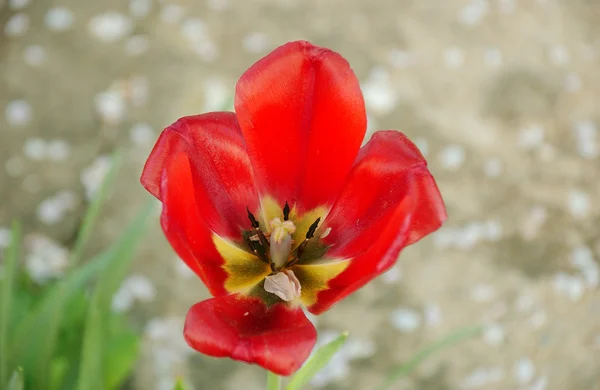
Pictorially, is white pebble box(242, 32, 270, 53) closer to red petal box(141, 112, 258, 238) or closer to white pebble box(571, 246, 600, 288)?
white pebble box(571, 246, 600, 288)

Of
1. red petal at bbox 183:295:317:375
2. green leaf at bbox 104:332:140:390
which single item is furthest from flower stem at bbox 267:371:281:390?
green leaf at bbox 104:332:140:390

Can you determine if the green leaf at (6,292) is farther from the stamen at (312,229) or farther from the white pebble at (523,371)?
the white pebble at (523,371)

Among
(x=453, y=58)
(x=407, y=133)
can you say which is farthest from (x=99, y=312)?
(x=453, y=58)

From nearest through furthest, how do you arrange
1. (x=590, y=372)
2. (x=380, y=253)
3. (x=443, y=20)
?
(x=380, y=253) < (x=590, y=372) < (x=443, y=20)

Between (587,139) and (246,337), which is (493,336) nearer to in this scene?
(587,139)

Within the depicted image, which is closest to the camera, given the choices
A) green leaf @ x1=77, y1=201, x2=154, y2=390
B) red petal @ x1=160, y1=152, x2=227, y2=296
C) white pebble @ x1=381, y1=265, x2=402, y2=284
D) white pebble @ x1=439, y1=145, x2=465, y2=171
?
red petal @ x1=160, y1=152, x2=227, y2=296

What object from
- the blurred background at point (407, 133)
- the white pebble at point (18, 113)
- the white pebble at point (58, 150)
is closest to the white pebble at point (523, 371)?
the blurred background at point (407, 133)

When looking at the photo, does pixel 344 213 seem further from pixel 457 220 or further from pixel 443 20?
pixel 443 20

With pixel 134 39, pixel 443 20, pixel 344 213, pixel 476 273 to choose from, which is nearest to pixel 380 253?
pixel 344 213
